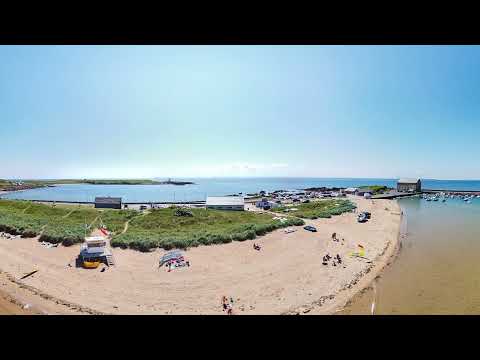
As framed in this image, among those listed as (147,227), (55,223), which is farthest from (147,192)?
(147,227)

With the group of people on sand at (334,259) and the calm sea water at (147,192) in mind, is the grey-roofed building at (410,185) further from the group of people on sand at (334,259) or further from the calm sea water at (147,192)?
the group of people on sand at (334,259)

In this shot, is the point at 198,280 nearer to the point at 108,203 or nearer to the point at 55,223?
the point at 55,223

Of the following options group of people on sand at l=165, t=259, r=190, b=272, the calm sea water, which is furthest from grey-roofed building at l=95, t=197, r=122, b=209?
group of people on sand at l=165, t=259, r=190, b=272

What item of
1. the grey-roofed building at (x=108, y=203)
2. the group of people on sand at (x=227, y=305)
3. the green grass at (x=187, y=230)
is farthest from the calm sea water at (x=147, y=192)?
the group of people on sand at (x=227, y=305)
